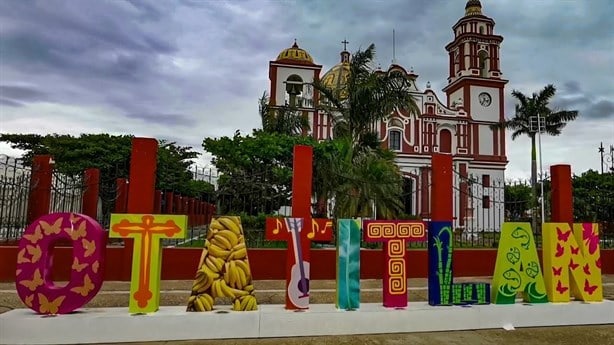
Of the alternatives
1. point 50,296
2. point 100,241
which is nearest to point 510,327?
point 100,241

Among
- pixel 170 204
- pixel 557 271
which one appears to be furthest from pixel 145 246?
pixel 170 204

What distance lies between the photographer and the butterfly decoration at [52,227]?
4.96m

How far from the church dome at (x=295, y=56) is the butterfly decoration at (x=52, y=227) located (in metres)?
28.1

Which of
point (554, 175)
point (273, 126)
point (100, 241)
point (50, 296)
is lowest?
point (50, 296)

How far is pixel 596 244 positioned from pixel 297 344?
14.8 ft

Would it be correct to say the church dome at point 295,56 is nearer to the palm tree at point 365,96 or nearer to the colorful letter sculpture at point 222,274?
the palm tree at point 365,96

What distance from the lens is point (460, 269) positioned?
1013cm

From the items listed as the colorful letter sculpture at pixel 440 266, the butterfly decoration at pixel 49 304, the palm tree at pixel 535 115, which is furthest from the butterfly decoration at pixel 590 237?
the palm tree at pixel 535 115

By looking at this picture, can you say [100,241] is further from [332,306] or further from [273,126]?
[273,126]

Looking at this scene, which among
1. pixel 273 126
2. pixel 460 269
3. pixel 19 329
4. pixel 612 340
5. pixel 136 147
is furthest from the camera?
pixel 273 126

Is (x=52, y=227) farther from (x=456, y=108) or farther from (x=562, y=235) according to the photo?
(x=456, y=108)

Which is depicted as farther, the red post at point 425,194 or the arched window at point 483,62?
the arched window at point 483,62

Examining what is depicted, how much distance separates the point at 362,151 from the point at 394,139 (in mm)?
17421

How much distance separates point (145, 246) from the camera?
5.18m
